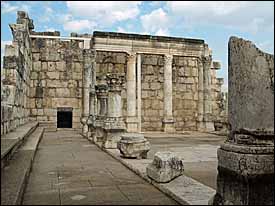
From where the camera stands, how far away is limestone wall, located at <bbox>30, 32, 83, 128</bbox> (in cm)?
1794

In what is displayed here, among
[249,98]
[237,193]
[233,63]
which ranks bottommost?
[237,193]

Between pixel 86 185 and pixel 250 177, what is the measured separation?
2.71 metres

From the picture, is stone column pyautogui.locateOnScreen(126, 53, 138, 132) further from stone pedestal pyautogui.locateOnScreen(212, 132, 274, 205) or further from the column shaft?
stone pedestal pyautogui.locateOnScreen(212, 132, 274, 205)

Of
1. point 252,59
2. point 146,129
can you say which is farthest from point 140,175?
point 146,129

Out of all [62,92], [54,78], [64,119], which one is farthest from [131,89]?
[64,119]

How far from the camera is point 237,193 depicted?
3371 millimetres

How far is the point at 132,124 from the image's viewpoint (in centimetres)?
1823

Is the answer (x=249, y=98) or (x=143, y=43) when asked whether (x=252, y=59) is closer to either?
(x=249, y=98)

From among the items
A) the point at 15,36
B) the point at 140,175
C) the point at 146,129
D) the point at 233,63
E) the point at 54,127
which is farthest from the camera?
the point at 146,129

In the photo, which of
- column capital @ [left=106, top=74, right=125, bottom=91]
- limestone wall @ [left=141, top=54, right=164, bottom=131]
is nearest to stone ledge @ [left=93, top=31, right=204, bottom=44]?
limestone wall @ [left=141, top=54, right=164, bottom=131]

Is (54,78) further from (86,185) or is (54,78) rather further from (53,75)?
(86,185)

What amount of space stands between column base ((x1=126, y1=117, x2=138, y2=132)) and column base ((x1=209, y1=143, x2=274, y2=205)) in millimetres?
14693

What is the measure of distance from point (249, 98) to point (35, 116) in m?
15.9

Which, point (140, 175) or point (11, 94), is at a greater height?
point (11, 94)
